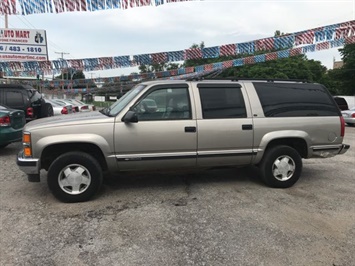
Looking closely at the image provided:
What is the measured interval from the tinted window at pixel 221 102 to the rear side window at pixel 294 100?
1.31ft

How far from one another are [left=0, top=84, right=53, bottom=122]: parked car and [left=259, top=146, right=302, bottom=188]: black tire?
7.40 metres

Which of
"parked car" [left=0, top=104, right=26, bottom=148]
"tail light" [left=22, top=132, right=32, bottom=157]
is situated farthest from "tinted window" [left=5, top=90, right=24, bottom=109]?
"tail light" [left=22, top=132, right=32, bottom=157]

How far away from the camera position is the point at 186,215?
4336 millimetres

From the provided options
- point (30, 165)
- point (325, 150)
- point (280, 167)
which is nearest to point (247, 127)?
point (280, 167)

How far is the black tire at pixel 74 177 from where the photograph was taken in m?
4.65

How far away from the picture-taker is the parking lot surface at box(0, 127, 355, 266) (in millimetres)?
3348

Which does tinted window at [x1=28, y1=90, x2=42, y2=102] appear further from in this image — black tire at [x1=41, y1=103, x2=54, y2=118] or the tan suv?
the tan suv

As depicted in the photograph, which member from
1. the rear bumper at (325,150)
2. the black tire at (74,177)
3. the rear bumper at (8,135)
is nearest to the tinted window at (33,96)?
the rear bumper at (8,135)

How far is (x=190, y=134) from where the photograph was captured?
198 inches

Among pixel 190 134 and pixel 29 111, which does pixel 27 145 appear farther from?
pixel 29 111

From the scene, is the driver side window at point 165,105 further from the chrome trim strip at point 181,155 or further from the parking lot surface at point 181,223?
the parking lot surface at point 181,223

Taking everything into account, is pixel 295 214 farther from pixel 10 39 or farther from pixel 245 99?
pixel 10 39

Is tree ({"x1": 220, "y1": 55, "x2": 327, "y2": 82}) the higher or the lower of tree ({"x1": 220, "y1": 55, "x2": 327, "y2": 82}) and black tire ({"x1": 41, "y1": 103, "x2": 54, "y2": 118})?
the higher

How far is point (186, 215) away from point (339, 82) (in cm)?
4637
